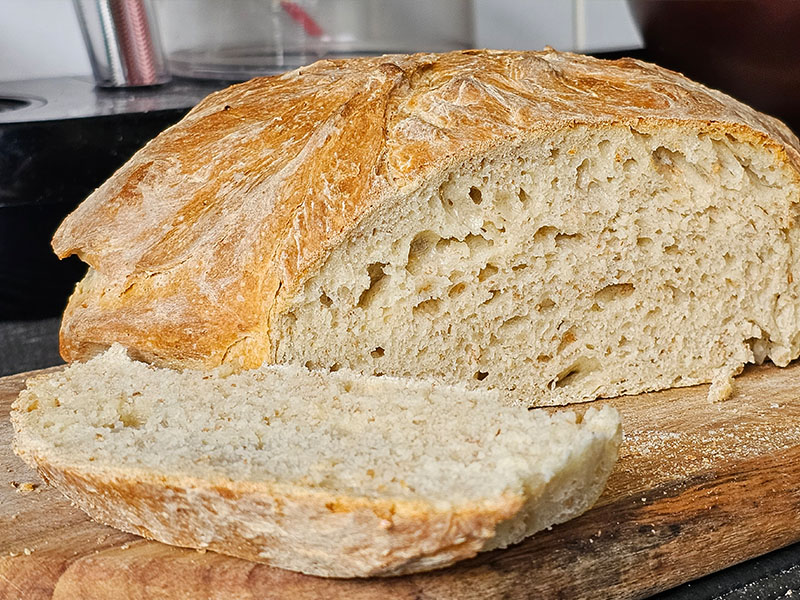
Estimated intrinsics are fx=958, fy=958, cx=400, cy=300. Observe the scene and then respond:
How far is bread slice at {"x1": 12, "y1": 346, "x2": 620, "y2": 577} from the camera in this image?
158cm

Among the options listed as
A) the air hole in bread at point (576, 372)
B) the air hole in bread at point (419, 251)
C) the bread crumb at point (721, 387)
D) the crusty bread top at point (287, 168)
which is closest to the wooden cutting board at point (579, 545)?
the bread crumb at point (721, 387)

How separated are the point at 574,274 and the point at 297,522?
1096mm

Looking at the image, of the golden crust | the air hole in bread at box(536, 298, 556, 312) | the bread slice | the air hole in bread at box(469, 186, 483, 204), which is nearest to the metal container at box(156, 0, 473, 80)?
the air hole in bread at box(469, 186, 483, 204)

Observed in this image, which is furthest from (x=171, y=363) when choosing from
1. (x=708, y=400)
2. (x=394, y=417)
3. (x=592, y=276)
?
(x=708, y=400)

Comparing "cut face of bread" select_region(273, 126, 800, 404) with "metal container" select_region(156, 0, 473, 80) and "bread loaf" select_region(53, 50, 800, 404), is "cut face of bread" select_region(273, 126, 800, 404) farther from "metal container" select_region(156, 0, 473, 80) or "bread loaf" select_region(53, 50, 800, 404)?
"metal container" select_region(156, 0, 473, 80)

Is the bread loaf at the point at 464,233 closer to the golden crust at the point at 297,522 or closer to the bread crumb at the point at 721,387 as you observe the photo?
the bread crumb at the point at 721,387

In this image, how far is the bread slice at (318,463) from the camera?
1.58m

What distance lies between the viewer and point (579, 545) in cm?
177

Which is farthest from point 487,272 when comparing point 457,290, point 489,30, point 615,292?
point 489,30

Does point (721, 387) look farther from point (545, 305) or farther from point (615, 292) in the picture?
point (545, 305)

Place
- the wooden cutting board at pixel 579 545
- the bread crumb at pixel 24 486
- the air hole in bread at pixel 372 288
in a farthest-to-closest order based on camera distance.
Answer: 1. the air hole in bread at pixel 372 288
2. the bread crumb at pixel 24 486
3. the wooden cutting board at pixel 579 545

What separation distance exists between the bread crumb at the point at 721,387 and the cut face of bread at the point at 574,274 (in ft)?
0.26

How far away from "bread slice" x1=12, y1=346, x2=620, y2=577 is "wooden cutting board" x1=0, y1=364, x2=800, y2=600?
0.15 ft

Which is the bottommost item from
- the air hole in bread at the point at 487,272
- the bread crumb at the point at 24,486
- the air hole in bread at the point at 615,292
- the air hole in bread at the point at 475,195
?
the bread crumb at the point at 24,486
